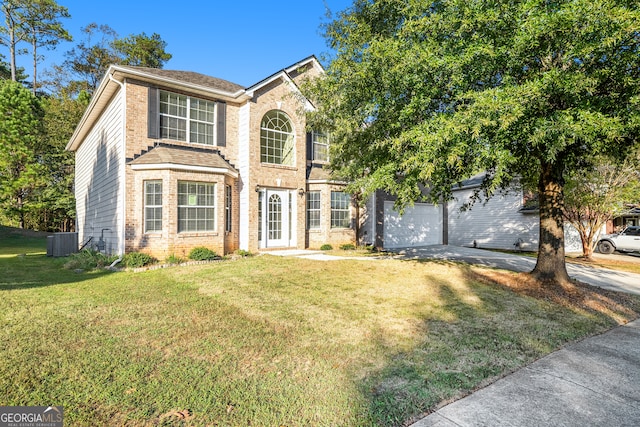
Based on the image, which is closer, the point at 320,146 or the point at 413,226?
the point at 320,146

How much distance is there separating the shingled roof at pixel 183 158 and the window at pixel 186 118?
46cm

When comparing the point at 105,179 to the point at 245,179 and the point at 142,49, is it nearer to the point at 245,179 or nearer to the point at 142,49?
the point at 245,179

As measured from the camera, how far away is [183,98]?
11.9 metres

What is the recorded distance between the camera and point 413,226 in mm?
17828

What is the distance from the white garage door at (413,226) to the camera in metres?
16.6

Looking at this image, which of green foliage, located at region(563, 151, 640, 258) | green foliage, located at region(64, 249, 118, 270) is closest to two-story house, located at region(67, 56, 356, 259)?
green foliage, located at region(64, 249, 118, 270)

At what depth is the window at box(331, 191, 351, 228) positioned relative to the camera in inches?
580

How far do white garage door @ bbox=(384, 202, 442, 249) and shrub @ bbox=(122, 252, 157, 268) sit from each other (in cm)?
1080

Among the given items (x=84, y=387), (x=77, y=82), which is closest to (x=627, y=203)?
(x=84, y=387)

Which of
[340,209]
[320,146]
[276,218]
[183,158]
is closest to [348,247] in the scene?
[340,209]

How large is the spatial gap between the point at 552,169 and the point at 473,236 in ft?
49.3

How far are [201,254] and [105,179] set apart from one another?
5744 millimetres

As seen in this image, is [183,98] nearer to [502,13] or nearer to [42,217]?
[502,13]

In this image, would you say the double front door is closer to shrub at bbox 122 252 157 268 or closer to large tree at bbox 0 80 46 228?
shrub at bbox 122 252 157 268
